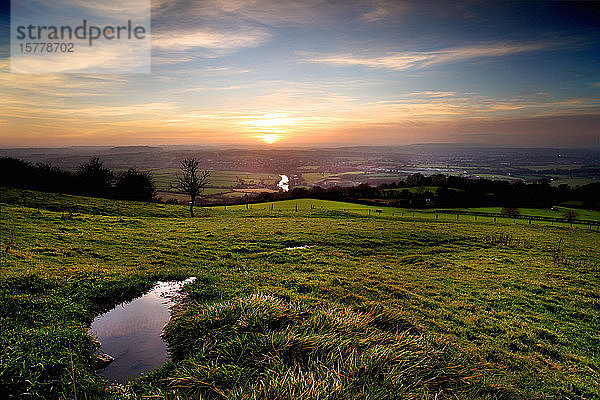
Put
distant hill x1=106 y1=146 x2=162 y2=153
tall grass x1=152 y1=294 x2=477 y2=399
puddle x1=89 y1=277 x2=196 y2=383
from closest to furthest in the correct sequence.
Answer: tall grass x1=152 y1=294 x2=477 y2=399, puddle x1=89 y1=277 x2=196 y2=383, distant hill x1=106 y1=146 x2=162 y2=153

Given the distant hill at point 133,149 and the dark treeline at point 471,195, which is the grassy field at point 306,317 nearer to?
the dark treeline at point 471,195

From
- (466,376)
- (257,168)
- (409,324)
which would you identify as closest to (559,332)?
(409,324)

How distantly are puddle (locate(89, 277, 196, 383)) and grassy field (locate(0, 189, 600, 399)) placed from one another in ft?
0.82

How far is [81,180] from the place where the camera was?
40.2 m

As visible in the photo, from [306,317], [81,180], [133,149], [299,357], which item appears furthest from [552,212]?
[133,149]

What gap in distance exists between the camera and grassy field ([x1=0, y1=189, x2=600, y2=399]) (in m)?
3.67

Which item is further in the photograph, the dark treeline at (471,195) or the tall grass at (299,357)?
the dark treeline at (471,195)

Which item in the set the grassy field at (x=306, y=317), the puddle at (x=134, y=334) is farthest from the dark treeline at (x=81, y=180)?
the puddle at (x=134, y=334)

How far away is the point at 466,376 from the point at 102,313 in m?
6.77

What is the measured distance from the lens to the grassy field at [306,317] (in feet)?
12.0

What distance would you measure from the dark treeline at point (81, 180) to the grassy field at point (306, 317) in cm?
2657

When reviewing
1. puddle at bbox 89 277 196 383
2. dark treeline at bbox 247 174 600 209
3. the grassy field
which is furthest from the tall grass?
dark treeline at bbox 247 174 600 209

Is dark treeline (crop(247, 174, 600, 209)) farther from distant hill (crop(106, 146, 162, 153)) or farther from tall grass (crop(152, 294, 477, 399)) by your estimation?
distant hill (crop(106, 146, 162, 153))

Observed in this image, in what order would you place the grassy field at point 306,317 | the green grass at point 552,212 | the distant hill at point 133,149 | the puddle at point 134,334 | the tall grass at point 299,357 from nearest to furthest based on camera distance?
the tall grass at point 299,357 < the grassy field at point 306,317 < the puddle at point 134,334 < the green grass at point 552,212 < the distant hill at point 133,149
